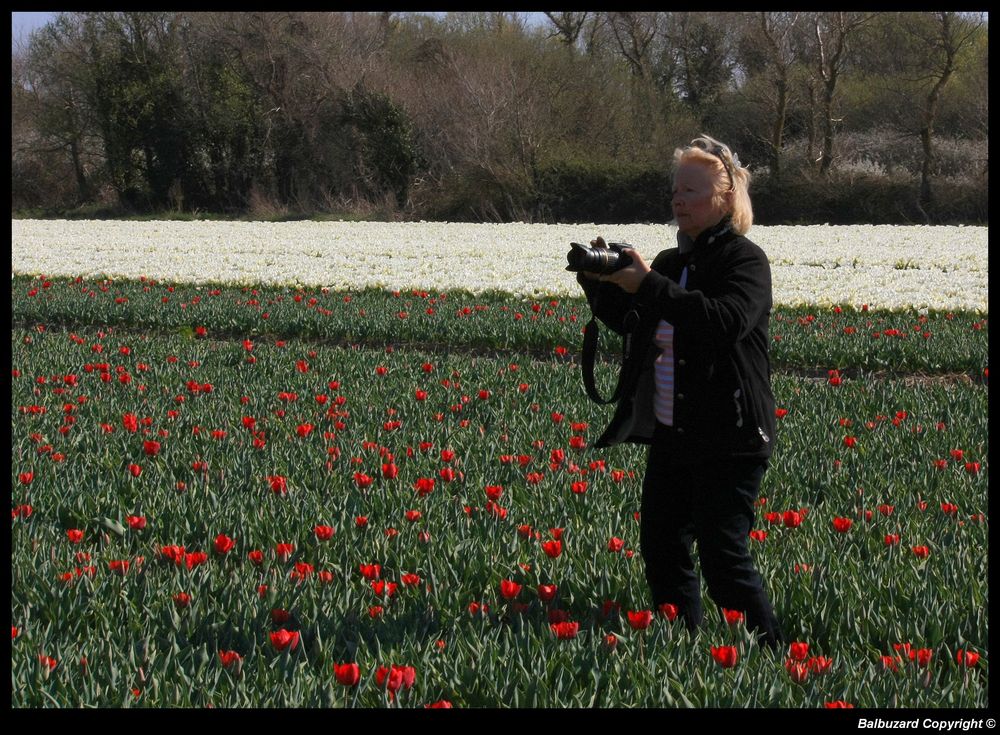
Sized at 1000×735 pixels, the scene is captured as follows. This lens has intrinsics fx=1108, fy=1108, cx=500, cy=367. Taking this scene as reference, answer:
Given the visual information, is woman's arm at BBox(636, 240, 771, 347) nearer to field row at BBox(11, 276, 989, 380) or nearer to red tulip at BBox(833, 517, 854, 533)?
red tulip at BBox(833, 517, 854, 533)

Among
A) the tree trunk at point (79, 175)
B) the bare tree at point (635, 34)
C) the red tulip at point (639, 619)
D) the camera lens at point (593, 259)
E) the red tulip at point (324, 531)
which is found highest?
the bare tree at point (635, 34)

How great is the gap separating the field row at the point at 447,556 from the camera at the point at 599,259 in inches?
35.4

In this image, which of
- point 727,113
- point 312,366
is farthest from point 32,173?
point 312,366

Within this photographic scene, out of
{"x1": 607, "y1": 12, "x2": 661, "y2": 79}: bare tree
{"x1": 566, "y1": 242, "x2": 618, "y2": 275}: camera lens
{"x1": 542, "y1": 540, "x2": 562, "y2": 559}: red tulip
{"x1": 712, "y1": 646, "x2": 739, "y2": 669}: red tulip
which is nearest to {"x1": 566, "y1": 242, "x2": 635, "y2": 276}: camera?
{"x1": 566, "y1": 242, "x2": 618, "y2": 275}: camera lens

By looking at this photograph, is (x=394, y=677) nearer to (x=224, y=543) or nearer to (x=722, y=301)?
(x=224, y=543)

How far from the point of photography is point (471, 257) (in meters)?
18.9

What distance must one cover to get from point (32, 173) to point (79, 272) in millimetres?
30686

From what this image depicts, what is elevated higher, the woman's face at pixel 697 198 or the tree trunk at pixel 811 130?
the tree trunk at pixel 811 130

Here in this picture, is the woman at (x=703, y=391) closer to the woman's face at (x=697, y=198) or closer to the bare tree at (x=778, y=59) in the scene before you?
the woman's face at (x=697, y=198)

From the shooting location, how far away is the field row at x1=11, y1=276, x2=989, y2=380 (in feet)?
27.8

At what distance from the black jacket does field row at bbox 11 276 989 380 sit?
522 centimetres

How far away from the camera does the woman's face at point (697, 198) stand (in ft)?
10.0

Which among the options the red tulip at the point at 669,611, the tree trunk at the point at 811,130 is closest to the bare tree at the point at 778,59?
the tree trunk at the point at 811,130

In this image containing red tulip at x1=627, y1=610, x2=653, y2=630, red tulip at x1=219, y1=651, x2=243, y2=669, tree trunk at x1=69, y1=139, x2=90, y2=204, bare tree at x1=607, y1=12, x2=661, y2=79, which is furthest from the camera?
bare tree at x1=607, y1=12, x2=661, y2=79
